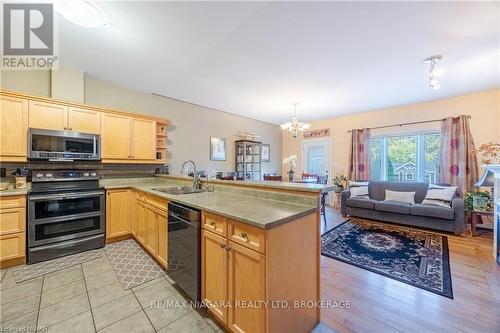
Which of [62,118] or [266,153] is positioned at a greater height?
[62,118]

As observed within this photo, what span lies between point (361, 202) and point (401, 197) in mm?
764

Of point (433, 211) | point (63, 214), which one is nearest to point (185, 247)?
point (63, 214)

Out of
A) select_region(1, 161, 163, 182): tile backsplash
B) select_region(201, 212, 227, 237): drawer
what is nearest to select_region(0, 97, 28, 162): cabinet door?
select_region(1, 161, 163, 182): tile backsplash

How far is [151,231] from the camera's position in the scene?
8.08 feet

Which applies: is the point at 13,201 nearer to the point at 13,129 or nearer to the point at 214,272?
the point at 13,129

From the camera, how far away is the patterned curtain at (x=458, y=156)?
3838 mm

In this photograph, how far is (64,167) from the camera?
2.97 meters

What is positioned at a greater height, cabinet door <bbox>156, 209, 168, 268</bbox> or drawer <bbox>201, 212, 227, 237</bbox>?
drawer <bbox>201, 212, 227, 237</bbox>

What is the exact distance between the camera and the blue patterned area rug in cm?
215

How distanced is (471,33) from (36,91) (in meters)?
5.41

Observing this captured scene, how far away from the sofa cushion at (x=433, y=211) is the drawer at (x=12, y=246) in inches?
229

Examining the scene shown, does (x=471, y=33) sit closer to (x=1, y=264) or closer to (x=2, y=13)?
(x=2, y=13)

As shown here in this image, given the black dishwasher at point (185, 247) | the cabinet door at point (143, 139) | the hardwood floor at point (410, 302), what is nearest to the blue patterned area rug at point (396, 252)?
the hardwood floor at point (410, 302)

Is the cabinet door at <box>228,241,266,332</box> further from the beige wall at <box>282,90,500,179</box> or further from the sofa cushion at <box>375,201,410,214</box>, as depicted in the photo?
the beige wall at <box>282,90,500,179</box>
